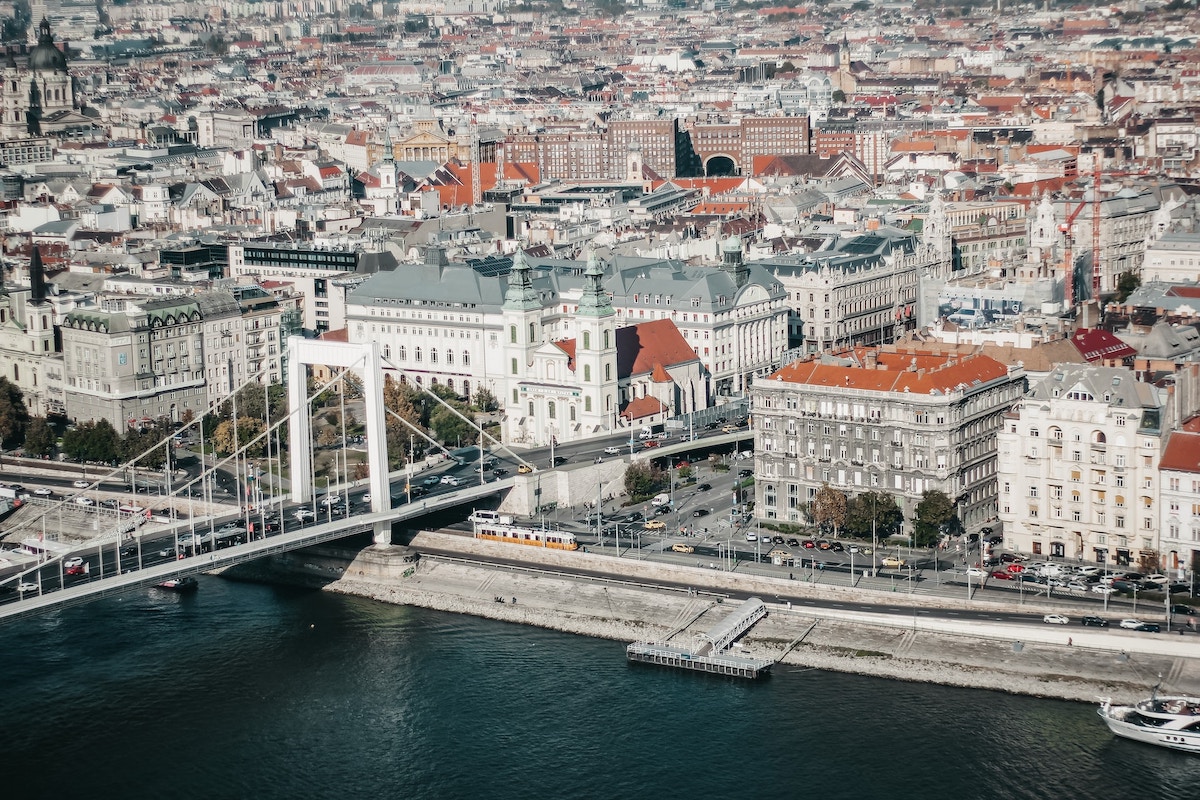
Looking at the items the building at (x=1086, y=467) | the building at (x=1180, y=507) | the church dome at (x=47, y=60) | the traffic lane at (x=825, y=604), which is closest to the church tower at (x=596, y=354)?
the traffic lane at (x=825, y=604)

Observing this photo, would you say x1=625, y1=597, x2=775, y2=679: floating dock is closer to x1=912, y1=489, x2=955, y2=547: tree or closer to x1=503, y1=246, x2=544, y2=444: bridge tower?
x1=912, y1=489, x2=955, y2=547: tree

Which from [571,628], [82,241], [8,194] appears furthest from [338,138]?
[571,628]

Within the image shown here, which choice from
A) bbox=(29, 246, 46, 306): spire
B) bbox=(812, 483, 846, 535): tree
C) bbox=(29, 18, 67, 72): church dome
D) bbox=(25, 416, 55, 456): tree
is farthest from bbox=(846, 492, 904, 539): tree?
bbox=(29, 18, 67, 72): church dome

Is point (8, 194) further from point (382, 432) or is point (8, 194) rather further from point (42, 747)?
point (42, 747)

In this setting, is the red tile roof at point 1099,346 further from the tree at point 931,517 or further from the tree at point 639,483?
the tree at point 639,483

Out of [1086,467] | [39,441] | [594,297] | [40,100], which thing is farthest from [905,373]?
[40,100]

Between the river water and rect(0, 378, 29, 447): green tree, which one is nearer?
the river water

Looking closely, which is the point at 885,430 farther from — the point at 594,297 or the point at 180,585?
the point at 180,585

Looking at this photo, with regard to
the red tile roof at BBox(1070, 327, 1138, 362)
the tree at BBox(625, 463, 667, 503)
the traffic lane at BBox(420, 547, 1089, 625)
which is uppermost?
the red tile roof at BBox(1070, 327, 1138, 362)
